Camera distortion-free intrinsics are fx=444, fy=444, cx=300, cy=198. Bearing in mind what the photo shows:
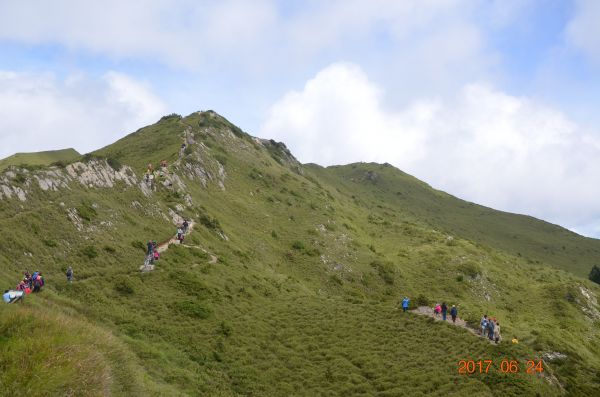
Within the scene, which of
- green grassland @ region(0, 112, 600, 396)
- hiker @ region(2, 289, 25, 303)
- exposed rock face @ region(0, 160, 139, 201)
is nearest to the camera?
green grassland @ region(0, 112, 600, 396)

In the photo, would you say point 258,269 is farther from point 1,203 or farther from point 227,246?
point 1,203

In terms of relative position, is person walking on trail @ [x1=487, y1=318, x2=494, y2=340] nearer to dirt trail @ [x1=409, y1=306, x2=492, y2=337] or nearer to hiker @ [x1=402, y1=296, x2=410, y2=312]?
dirt trail @ [x1=409, y1=306, x2=492, y2=337]

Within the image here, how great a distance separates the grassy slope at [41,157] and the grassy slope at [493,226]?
292 ft

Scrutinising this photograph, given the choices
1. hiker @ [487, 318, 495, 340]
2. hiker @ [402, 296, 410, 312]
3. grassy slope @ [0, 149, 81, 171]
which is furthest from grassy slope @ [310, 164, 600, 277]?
hiker @ [487, 318, 495, 340]

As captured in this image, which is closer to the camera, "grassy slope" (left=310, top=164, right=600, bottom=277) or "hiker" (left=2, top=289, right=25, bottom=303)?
"hiker" (left=2, top=289, right=25, bottom=303)

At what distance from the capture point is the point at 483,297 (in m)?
75.4

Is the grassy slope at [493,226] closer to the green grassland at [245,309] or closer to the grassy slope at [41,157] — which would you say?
the green grassland at [245,309]

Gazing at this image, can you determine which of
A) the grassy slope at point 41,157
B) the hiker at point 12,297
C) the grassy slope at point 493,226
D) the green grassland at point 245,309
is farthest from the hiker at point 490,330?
the grassy slope at point 493,226

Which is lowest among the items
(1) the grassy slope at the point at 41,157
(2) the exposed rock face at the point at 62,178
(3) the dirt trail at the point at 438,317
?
(3) the dirt trail at the point at 438,317

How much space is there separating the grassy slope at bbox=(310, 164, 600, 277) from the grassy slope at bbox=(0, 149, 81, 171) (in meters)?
88.9

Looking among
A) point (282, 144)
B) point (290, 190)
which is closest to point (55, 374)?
point (290, 190)

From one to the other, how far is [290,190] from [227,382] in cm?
7651

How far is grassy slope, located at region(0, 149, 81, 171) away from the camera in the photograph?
11419 centimetres

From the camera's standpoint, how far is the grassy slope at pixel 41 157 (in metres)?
114
